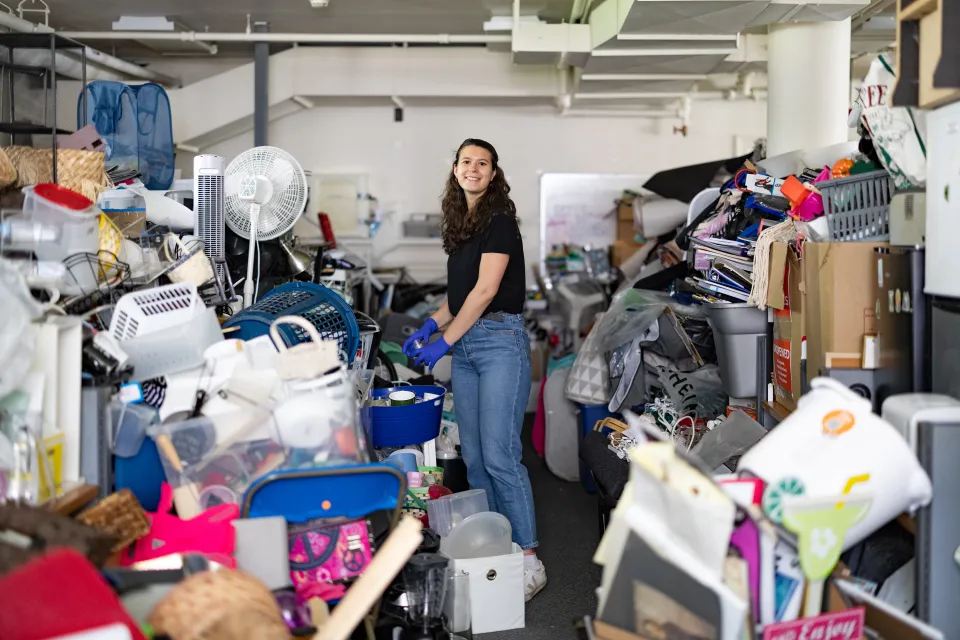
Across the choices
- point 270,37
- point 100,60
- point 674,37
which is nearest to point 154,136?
point 100,60

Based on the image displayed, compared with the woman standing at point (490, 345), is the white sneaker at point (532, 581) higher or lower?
lower

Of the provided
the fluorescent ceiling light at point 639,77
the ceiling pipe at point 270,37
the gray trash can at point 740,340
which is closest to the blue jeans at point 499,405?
the gray trash can at point 740,340

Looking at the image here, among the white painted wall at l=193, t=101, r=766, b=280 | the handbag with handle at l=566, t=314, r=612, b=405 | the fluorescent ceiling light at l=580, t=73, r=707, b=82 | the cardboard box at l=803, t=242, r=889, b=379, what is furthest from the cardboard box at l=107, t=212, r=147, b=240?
the white painted wall at l=193, t=101, r=766, b=280

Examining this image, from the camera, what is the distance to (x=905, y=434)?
195 cm

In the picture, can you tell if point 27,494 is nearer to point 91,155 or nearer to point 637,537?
point 637,537

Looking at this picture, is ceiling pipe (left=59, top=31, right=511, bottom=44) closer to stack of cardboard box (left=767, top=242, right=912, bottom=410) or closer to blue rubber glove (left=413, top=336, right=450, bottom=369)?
blue rubber glove (left=413, top=336, right=450, bottom=369)

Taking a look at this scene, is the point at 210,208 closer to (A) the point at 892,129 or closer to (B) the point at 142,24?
(A) the point at 892,129

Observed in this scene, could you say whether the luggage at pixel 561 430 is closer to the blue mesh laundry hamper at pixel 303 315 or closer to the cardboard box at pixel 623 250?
the blue mesh laundry hamper at pixel 303 315

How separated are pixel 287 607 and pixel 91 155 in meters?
1.99

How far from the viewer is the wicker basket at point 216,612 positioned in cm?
162

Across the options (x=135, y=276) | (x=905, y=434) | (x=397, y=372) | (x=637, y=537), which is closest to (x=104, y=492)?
(x=135, y=276)

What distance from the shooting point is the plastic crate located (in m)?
2.47

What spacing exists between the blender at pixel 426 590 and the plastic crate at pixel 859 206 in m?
1.52

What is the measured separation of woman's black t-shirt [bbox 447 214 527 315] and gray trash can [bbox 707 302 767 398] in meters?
0.79
